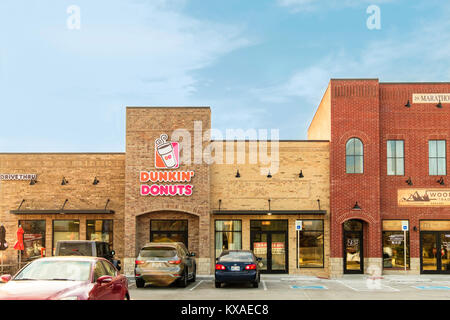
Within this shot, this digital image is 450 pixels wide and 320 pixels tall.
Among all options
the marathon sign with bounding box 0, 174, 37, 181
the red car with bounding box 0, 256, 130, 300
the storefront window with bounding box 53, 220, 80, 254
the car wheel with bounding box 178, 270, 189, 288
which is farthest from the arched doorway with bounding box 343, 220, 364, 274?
the red car with bounding box 0, 256, 130, 300

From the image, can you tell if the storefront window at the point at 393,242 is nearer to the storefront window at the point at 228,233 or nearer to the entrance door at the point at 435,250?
the entrance door at the point at 435,250

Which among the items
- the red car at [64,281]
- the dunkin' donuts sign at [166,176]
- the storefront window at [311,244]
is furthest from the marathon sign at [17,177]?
the red car at [64,281]

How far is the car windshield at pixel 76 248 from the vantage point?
19.8 m

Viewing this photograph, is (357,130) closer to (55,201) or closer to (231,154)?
(231,154)

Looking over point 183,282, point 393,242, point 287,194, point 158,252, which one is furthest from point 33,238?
point 393,242

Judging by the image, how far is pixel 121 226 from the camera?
27.9 metres

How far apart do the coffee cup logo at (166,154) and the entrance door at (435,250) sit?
1321 cm

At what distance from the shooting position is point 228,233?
1085 inches

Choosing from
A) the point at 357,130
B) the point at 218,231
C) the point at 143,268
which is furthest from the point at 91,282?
the point at 357,130

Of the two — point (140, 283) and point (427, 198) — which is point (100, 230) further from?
point (427, 198)

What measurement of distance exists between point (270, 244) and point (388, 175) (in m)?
7.06

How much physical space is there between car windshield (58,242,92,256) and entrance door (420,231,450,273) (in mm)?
16758

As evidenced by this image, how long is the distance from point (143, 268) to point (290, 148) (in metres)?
11.1

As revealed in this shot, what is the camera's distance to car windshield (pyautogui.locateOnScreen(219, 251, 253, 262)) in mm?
20995
